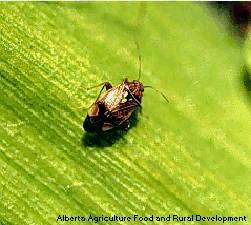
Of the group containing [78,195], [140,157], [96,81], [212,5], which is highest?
[212,5]

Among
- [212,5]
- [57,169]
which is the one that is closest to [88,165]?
[57,169]

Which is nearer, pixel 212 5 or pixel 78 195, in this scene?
pixel 78 195

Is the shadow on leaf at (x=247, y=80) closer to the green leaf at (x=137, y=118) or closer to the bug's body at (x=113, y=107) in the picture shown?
the green leaf at (x=137, y=118)

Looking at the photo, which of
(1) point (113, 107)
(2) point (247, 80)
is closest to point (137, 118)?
(1) point (113, 107)

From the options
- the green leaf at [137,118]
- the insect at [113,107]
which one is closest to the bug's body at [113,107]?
the insect at [113,107]

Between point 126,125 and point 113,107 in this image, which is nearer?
point 113,107

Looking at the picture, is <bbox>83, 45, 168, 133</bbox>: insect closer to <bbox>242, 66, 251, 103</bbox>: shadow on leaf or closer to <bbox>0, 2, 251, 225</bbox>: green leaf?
<bbox>0, 2, 251, 225</bbox>: green leaf

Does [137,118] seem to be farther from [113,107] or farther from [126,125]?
[113,107]

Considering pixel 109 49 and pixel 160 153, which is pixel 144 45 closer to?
pixel 109 49
